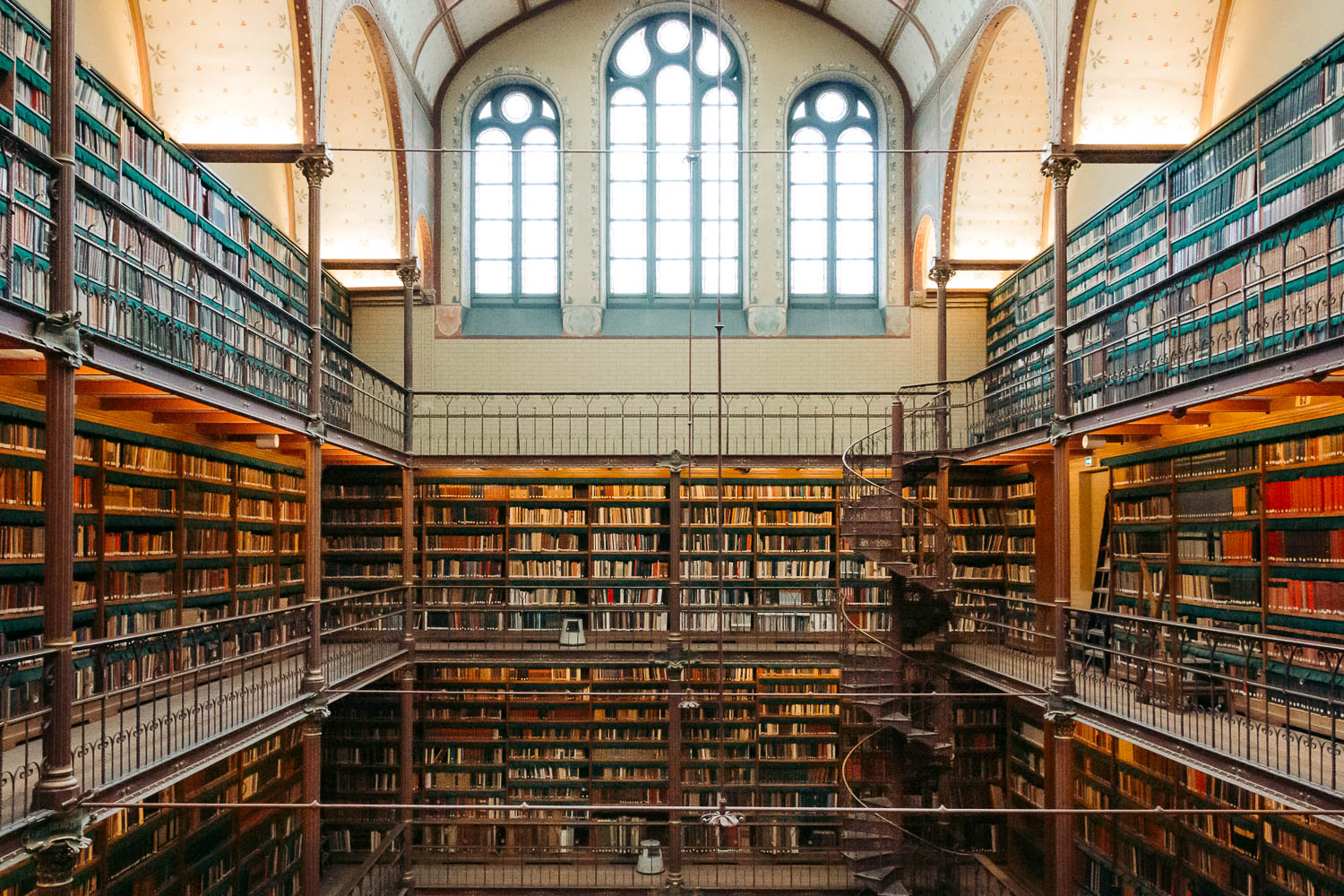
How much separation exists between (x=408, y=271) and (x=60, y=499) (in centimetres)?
679

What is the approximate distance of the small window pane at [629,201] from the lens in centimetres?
1311

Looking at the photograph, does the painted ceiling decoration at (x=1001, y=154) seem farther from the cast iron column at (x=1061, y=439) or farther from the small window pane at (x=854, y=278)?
the cast iron column at (x=1061, y=439)

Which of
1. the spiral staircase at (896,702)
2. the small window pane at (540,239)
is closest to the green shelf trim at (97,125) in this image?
the spiral staircase at (896,702)

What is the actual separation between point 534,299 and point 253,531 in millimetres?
4776

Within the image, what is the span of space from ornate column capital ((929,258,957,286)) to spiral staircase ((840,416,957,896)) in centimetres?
221

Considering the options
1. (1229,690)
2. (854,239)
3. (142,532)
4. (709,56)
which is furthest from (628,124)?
(1229,690)

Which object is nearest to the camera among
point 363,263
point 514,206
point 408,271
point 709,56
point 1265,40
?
point 1265,40

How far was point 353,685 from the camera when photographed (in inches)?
341

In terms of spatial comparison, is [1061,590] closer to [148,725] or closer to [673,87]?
[148,725]

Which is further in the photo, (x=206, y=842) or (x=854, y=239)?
(x=854, y=239)

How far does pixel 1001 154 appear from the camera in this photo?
38.1 ft

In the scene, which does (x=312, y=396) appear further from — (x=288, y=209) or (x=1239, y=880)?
(x=1239, y=880)

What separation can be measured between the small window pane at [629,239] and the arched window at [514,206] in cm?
72

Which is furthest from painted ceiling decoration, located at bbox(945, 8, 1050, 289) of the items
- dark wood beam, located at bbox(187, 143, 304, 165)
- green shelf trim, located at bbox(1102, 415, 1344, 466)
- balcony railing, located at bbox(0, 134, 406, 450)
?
balcony railing, located at bbox(0, 134, 406, 450)
